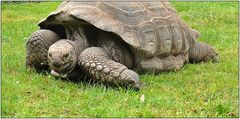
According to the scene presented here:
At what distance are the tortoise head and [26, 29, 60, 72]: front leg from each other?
1.23 ft

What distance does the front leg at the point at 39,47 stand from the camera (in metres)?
4.93

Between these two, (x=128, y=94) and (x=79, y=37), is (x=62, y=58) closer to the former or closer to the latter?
(x=79, y=37)

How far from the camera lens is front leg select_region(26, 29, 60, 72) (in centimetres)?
493

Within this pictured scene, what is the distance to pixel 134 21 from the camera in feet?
15.9

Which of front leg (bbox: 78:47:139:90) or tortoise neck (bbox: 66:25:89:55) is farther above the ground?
tortoise neck (bbox: 66:25:89:55)

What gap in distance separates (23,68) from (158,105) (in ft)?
5.75

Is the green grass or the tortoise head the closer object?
the green grass

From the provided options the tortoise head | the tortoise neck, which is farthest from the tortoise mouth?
the tortoise neck

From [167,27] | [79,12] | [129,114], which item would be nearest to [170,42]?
[167,27]

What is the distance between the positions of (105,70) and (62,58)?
0.38m

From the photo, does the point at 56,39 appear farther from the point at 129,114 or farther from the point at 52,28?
the point at 129,114

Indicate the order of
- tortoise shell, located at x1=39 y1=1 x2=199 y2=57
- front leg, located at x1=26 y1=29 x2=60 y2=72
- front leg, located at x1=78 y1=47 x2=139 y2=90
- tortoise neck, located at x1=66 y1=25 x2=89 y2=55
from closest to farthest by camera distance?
front leg, located at x1=78 y1=47 x2=139 y2=90 < tortoise shell, located at x1=39 y1=1 x2=199 y2=57 < tortoise neck, located at x1=66 y1=25 x2=89 y2=55 < front leg, located at x1=26 y1=29 x2=60 y2=72

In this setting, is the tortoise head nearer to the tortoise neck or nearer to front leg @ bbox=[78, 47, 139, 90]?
front leg @ bbox=[78, 47, 139, 90]

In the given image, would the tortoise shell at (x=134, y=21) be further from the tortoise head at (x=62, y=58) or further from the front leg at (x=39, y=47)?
the tortoise head at (x=62, y=58)
